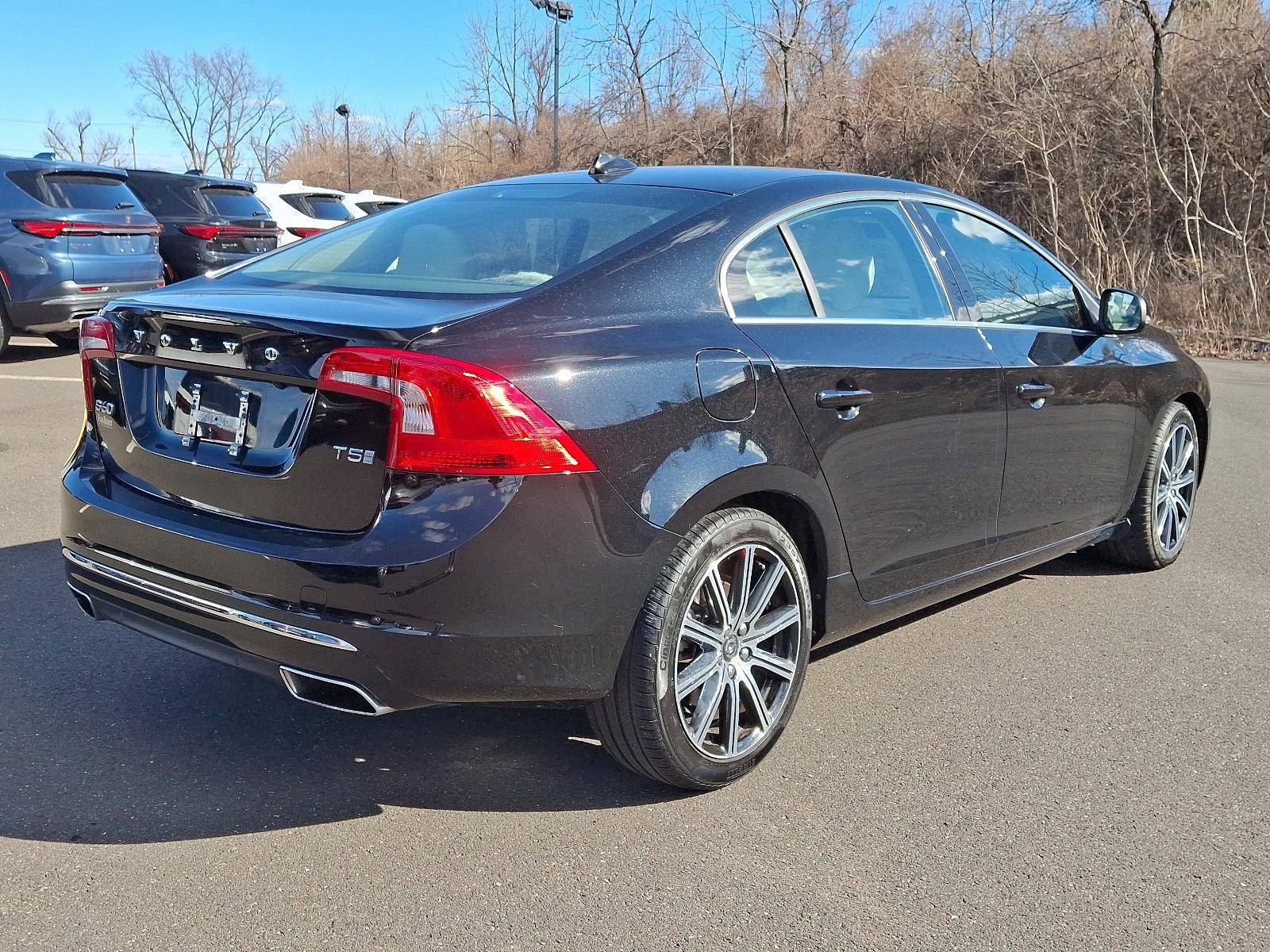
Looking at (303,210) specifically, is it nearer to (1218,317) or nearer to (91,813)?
(1218,317)

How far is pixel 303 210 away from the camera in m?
17.3

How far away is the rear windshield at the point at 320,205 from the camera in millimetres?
17297

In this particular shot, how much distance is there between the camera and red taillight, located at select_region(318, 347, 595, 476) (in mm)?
2678

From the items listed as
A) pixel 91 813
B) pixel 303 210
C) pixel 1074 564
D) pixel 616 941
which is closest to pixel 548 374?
pixel 616 941

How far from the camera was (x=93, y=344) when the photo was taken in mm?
3363

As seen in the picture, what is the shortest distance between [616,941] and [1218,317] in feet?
54.6

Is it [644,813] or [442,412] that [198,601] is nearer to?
[442,412]

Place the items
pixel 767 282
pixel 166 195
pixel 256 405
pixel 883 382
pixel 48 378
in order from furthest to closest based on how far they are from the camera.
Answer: pixel 166 195 < pixel 48 378 < pixel 883 382 < pixel 767 282 < pixel 256 405

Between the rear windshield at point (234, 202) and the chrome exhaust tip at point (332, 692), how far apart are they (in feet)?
40.5

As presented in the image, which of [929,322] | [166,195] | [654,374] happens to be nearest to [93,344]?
[654,374]

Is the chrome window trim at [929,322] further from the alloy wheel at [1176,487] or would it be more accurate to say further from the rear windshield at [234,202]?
the rear windshield at [234,202]

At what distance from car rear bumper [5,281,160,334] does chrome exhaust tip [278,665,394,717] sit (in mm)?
8747

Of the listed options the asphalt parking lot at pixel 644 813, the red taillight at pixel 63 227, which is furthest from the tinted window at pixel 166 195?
the asphalt parking lot at pixel 644 813

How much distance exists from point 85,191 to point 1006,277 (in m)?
9.44
